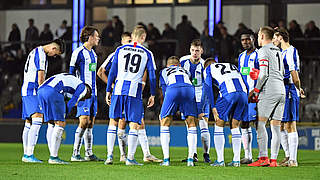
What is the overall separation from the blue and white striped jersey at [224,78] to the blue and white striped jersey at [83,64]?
2.22 metres

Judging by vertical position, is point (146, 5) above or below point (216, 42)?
above

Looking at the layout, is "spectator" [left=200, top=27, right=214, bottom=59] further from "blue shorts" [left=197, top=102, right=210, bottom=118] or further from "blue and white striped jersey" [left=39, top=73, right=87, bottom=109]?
"blue and white striped jersey" [left=39, top=73, right=87, bottom=109]

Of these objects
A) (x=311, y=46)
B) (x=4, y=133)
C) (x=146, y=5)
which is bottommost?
(x=4, y=133)

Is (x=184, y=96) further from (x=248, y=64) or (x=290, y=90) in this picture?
(x=290, y=90)

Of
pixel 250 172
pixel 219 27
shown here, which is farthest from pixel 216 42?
pixel 250 172

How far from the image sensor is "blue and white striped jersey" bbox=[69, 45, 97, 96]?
10.8m

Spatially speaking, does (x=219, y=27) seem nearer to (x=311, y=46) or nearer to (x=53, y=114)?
(x=311, y=46)

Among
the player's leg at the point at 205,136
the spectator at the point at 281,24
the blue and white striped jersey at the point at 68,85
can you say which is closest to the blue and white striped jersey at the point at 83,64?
the blue and white striped jersey at the point at 68,85

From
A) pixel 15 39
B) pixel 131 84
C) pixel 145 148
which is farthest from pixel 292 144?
pixel 15 39

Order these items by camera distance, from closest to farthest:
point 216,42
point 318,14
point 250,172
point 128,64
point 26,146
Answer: point 250,172 < point 128,64 < point 26,146 < point 216,42 < point 318,14

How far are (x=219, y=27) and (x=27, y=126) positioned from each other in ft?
24.7

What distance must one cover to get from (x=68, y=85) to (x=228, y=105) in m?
2.37

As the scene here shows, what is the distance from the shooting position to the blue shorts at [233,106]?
9.50 meters

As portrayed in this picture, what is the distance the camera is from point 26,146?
10.4 metres
